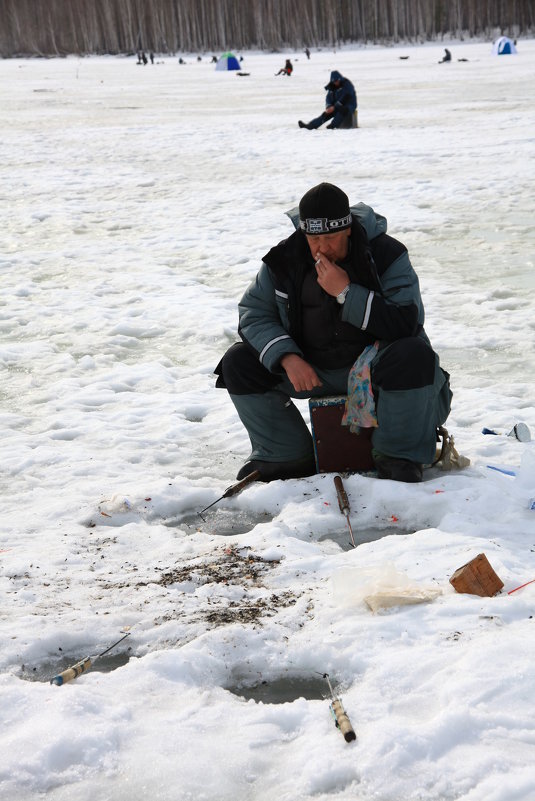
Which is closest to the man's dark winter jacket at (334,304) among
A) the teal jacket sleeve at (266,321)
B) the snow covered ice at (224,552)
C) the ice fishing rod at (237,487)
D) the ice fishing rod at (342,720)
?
the teal jacket sleeve at (266,321)

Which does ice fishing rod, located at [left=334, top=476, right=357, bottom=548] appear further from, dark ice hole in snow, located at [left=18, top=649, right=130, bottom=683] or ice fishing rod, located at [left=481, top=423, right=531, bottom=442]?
dark ice hole in snow, located at [left=18, top=649, right=130, bottom=683]

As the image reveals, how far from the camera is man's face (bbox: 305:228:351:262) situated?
3.51 meters

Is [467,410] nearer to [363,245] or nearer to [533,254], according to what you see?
[363,245]

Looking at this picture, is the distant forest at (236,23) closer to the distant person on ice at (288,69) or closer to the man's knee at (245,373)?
the distant person on ice at (288,69)

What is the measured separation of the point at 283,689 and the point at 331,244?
1.73m

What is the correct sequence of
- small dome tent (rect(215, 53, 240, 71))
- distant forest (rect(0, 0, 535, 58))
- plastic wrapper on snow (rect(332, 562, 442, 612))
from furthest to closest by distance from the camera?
1. distant forest (rect(0, 0, 535, 58))
2. small dome tent (rect(215, 53, 240, 71))
3. plastic wrapper on snow (rect(332, 562, 442, 612))

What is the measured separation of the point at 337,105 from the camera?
1507 cm

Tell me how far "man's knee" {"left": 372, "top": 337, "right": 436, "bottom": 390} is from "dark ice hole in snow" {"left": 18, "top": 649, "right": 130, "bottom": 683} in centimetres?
147

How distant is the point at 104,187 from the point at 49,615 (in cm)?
918

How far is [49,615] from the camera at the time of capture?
277cm

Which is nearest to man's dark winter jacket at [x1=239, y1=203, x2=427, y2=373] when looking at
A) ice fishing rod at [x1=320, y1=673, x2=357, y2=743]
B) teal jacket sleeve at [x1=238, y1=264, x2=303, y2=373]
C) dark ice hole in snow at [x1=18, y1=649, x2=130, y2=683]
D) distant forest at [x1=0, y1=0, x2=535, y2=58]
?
teal jacket sleeve at [x1=238, y1=264, x2=303, y2=373]

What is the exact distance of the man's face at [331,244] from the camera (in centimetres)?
351

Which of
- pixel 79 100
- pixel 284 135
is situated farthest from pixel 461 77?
pixel 284 135

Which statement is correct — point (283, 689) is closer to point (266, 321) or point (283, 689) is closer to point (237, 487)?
point (237, 487)
